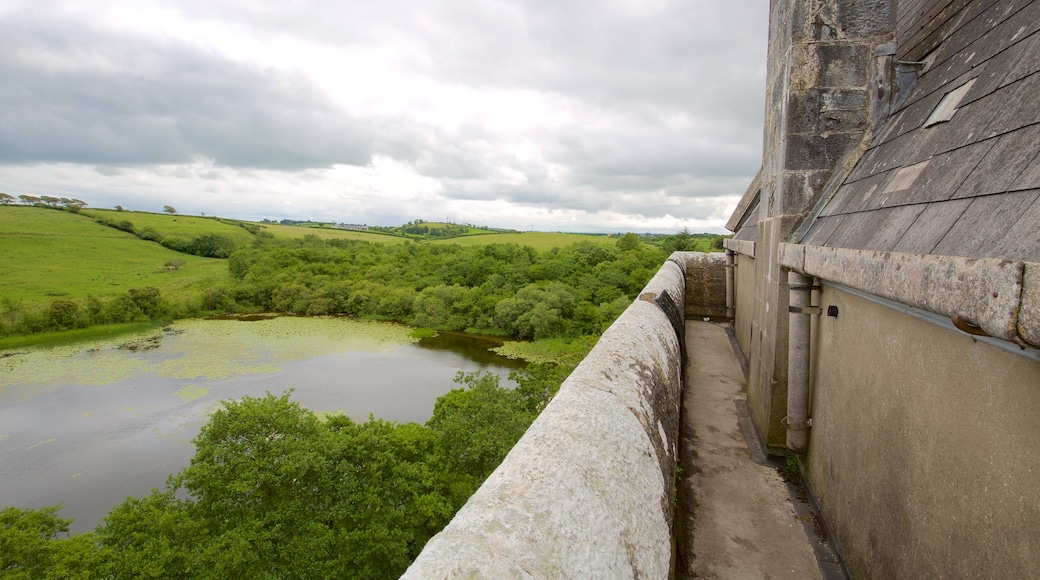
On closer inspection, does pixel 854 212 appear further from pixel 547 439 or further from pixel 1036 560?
pixel 547 439

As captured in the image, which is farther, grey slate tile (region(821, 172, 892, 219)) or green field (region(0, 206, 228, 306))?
green field (region(0, 206, 228, 306))

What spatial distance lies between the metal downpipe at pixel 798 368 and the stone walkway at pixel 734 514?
0.34 meters

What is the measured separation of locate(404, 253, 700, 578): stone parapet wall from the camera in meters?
1.15

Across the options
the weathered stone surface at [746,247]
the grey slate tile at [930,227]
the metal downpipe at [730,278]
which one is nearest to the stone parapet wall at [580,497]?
the grey slate tile at [930,227]

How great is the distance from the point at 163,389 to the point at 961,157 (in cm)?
3791

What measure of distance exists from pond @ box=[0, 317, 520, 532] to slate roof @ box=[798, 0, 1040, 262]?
22209mm

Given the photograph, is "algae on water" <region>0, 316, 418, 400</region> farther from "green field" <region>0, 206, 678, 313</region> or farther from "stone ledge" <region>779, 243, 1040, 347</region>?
"stone ledge" <region>779, 243, 1040, 347</region>

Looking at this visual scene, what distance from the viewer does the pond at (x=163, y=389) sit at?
20516 millimetres

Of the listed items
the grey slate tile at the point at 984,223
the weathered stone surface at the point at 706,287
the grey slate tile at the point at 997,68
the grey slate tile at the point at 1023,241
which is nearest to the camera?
the grey slate tile at the point at 1023,241

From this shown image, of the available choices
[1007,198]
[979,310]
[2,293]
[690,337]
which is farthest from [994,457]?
[2,293]

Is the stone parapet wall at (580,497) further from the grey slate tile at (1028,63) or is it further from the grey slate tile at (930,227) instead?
the grey slate tile at (1028,63)

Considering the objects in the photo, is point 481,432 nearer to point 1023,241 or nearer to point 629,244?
point 1023,241

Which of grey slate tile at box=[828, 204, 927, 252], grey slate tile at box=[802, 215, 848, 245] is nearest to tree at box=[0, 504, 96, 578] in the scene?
grey slate tile at box=[802, 215, 848, 245]

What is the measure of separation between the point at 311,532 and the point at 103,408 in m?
23.5
